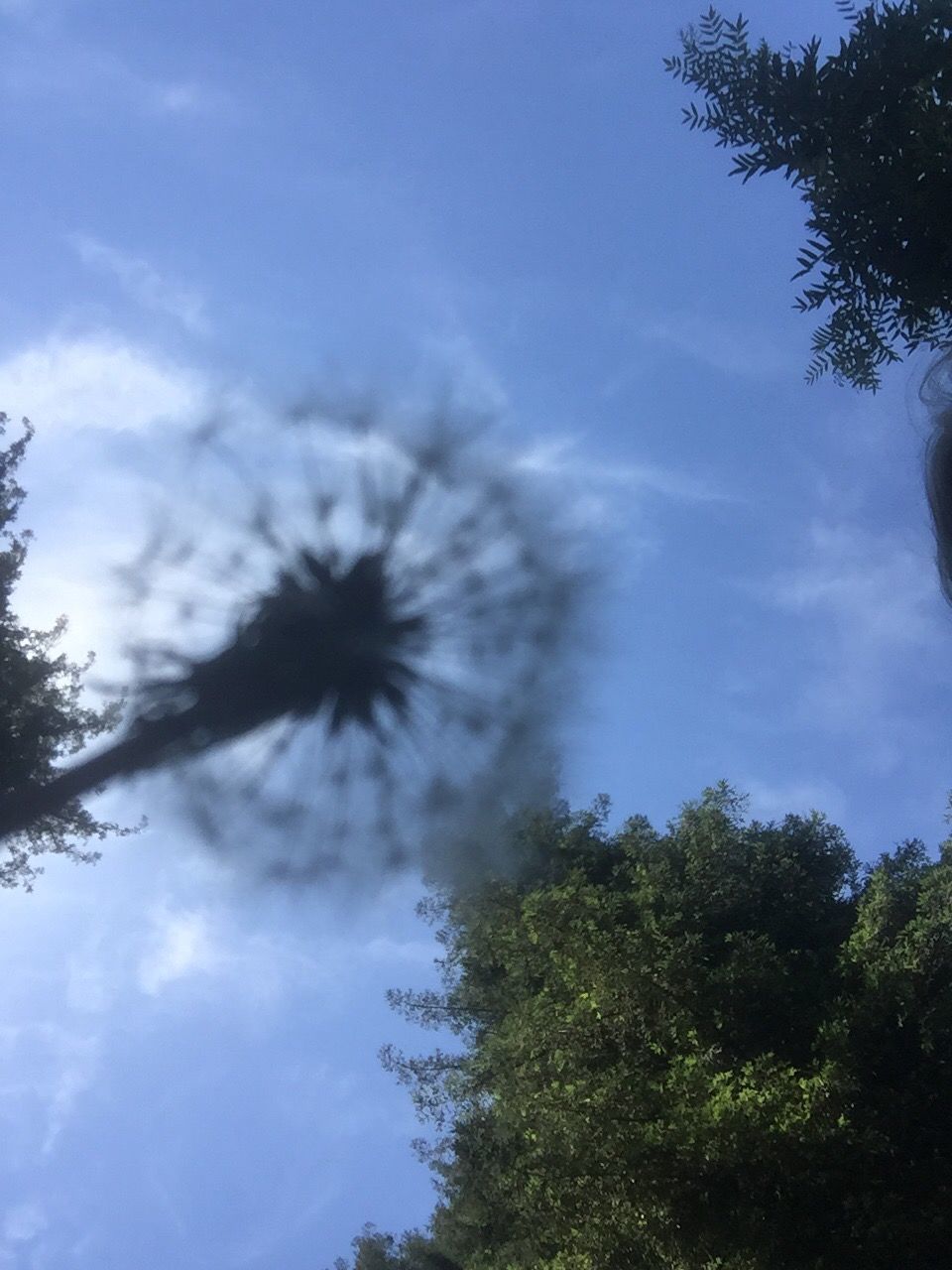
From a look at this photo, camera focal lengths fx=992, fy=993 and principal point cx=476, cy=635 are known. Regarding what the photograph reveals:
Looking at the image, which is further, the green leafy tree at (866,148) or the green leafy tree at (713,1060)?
the green leafy tree at (713,1060)

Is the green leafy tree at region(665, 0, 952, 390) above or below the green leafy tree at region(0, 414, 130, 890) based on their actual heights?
below

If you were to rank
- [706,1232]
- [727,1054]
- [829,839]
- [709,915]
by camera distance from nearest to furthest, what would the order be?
[706,1232] < [727,1054] < [709,915] < [829,839]

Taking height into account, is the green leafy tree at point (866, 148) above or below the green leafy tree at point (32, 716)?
below

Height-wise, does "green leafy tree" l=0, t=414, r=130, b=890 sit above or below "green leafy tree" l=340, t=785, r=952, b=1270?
above

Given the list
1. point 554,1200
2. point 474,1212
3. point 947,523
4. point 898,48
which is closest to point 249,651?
point 947,523

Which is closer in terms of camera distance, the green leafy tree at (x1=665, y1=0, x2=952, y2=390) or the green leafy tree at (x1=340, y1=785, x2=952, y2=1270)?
the green leafy tree at (x1=665, y1=0, x2=952, y2=390)

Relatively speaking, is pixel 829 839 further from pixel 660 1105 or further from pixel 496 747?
pixel 496 747

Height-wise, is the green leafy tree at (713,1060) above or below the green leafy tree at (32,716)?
below

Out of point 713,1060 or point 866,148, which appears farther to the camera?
point 713,1060
